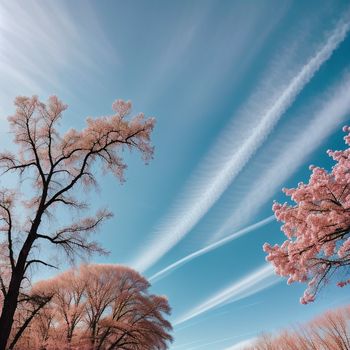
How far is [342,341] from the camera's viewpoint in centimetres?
1611

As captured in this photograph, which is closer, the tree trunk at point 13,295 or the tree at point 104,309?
the tree trunk at point 13,295

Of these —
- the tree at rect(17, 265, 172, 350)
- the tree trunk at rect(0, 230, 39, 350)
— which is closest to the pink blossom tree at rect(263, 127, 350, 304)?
the tree trunk at rect(0, 230, 39, 350)

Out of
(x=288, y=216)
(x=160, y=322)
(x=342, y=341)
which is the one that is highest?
(x=160, y=322)

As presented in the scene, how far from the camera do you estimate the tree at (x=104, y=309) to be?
2383 cm

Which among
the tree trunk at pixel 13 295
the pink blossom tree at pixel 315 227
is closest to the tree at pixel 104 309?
the tree trunk at pixel 13 295

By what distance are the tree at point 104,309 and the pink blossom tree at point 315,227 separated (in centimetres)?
1820

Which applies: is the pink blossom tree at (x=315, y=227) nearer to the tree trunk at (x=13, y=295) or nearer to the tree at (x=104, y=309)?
the tree trunk at (x=13, y=295)

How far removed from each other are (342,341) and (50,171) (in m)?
16.2

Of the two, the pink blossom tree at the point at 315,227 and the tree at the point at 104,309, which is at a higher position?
the tree at the point at 104,309

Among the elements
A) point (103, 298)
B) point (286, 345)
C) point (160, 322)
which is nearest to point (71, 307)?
point (103, 298)

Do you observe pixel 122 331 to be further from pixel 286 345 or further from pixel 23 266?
pixel 23 266

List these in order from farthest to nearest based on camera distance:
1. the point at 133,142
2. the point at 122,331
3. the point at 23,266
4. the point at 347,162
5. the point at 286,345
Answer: the point at 122,331, the point at 286,345, the point at 133,142, the point at 23,266, the point at 347,162

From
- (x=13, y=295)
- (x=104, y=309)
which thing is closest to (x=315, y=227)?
(x=13, y=295)

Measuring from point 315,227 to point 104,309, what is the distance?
2262 centimetres
